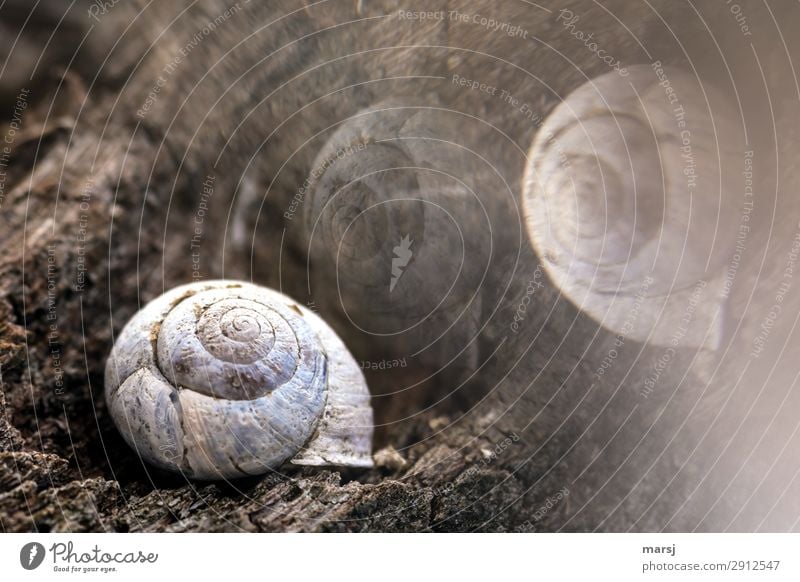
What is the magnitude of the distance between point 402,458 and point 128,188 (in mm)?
602

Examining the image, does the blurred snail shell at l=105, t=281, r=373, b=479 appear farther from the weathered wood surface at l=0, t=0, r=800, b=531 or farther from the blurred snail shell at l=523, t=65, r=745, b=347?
the blurred snail shell at l=523, t=65, r=745, b=347

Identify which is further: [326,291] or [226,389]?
[326,291]

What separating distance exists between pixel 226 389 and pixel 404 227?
1.21 ft

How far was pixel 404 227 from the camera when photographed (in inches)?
35.1

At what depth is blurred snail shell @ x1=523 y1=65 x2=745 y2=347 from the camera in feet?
2.76

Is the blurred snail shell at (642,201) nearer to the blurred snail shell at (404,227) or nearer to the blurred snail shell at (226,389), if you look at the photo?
the blurred snail shell at (404,227)

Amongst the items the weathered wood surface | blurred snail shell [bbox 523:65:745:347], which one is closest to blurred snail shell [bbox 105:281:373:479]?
the weathered wood surface
